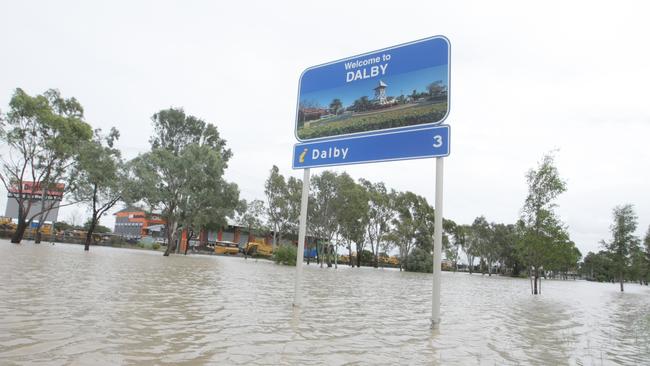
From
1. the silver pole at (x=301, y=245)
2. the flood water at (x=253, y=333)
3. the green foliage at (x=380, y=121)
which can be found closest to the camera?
the flood water at (x=253, y=333)

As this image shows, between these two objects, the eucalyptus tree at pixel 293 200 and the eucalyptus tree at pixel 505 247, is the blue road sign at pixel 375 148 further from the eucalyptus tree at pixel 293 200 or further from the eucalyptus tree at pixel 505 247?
the eucalyptus tree at pixel 505 247

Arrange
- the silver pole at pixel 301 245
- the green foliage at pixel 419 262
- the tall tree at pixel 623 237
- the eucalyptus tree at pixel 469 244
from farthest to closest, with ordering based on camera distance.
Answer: the eucalyptus tree at pixel 469 244 < the green foliage at pixel 419 262 < the tall tree at pixel 623 237 < the silver pole at pixel 301 245

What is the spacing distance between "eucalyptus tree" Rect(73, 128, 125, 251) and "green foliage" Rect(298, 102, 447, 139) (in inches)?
1267

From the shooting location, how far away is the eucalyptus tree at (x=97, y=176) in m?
36.2

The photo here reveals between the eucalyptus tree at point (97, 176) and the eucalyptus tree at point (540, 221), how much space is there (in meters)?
32.7

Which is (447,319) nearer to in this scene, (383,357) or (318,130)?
(383,357)

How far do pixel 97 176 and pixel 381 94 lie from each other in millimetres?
34275

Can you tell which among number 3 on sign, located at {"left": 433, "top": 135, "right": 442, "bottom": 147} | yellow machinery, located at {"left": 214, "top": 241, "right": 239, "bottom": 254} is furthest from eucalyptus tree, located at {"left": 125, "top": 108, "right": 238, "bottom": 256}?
number 3 on sign, located at {"left": 433, "top": 135, "right": 442, "bottom": 147}

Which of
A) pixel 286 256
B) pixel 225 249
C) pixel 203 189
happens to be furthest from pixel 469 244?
pixel 203 189

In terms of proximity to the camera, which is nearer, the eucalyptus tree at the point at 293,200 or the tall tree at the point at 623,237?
the tall tree at the point at 623,237

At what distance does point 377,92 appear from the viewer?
956 cm

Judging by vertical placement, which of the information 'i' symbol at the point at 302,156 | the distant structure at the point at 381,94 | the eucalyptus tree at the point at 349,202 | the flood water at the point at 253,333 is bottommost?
the flood water at the point at 253,333

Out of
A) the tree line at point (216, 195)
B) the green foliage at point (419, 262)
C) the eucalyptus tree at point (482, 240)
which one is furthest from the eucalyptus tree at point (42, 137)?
the eucalyptus tree at point (482, 240)

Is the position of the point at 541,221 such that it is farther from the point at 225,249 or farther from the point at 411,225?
the point at 225,249
